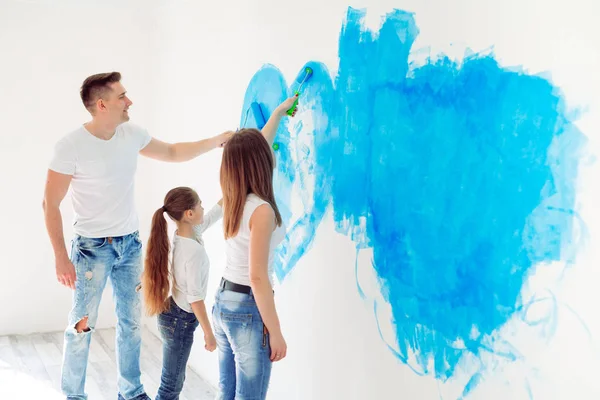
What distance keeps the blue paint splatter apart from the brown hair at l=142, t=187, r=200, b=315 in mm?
493

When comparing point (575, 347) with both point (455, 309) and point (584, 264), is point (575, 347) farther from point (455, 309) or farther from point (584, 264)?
point (455, 309)

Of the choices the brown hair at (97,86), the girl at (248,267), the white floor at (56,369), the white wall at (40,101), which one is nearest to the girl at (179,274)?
the girl at (248,267)

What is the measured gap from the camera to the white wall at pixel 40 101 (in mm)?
3992

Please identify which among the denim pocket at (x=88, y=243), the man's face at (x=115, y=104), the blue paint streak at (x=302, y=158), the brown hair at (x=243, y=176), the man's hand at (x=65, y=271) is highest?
the blue paint streak at (x=302, y=158)

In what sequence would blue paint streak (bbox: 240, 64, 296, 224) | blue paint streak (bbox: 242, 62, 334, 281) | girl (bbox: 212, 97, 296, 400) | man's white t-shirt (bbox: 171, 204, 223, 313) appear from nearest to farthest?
girl (bbox: 212, 97, 296, 400), blue paint streak (bbox: 242, 62, 334, 281), man's white t-shirt (bbox: 171, 204, 223, 313), blue paint streak (bbox: 240, 64, 296, 224)

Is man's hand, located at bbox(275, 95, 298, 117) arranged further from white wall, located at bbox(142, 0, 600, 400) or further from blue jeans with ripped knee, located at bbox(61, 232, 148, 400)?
blue jeans with ripped knee, located at bbox(61, 232, 148, 400)

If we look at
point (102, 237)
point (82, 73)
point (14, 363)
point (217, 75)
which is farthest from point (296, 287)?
point (82, 73)

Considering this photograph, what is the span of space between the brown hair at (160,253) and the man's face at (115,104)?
44 centimetres

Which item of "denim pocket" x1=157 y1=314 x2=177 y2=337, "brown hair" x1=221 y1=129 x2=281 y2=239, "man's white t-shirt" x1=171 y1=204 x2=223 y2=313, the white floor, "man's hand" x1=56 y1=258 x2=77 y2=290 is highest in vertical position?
"brown hair" x1=221 y1=129 x2=281 y2=239

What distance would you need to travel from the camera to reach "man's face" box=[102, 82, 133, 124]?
8.52 ft

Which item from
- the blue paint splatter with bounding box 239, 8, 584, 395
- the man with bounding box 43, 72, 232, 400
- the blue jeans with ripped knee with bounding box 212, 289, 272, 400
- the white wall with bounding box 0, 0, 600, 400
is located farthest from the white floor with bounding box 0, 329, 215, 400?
the blue paint splatter with bounding box 239, 8, 584, 395

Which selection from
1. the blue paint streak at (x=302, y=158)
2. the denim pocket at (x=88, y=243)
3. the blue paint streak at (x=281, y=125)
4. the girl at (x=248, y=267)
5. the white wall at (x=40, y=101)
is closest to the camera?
the girl at (x=248, y=267)

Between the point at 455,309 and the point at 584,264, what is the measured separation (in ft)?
1.36

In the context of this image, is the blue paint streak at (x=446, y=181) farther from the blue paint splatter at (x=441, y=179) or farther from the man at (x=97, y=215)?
the man at (x=97, y=215)
